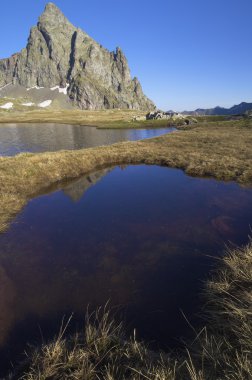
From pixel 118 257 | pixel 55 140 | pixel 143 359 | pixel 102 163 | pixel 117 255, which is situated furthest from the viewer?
pixel 55 140

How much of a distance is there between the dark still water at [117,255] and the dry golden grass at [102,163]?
213cm

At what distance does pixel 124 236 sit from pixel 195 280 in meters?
6.26

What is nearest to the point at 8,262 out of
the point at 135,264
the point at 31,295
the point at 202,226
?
the point at 31,295

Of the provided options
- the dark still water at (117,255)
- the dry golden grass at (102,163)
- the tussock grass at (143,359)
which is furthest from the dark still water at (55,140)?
the tussock grass at (143,359)

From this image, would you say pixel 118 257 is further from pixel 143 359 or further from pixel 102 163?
pixel 102 163

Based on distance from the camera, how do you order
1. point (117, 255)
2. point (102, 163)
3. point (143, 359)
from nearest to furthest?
point (143, 359) < point (117, 255) < point (102, 163)

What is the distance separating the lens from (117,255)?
1612 cm

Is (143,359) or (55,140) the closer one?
(143,359)

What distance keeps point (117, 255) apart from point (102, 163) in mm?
28123

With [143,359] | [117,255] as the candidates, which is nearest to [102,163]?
[117,255]

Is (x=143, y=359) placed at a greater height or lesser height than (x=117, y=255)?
greater

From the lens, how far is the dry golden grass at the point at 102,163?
27.2 m

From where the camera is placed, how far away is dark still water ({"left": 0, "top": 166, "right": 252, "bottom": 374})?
11.3 meters

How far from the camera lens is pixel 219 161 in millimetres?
36781
